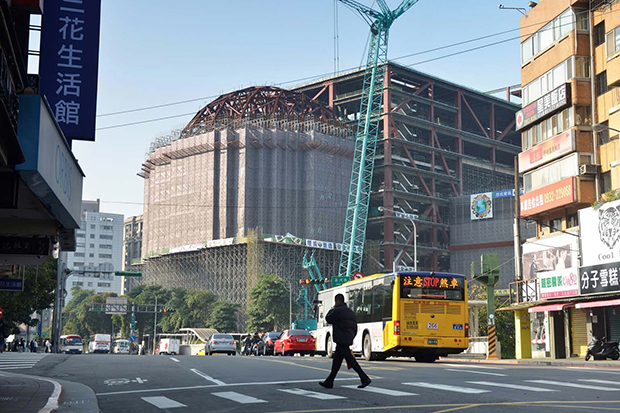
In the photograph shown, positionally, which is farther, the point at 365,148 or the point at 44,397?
the point at 365,148

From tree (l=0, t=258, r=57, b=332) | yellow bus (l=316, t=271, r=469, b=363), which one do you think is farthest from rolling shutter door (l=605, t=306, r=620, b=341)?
tree (l=0, t=258, r=57, b=332)

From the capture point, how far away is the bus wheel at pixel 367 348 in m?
31.4

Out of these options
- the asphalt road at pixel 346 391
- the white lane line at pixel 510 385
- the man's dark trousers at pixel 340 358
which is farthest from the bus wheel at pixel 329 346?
the man's dark trousers at pixel 340 358

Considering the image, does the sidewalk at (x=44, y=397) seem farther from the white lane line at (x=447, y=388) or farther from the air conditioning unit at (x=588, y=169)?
the air conditioning unit at (x=588, y=169)

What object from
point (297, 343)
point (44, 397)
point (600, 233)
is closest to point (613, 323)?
point (600, 233)

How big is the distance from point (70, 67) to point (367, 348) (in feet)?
60.4

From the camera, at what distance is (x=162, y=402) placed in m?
14.1

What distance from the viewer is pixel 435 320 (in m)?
29.3

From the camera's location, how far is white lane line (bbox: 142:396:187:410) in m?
13.4

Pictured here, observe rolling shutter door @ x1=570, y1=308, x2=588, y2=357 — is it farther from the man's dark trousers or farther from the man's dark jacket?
the man's dark trousers

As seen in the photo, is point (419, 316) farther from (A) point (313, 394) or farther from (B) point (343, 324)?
(A) point (313, 394)

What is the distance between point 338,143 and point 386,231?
623 inches

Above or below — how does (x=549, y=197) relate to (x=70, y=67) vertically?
above

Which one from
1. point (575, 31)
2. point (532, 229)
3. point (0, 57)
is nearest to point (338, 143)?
point (532, 229)
